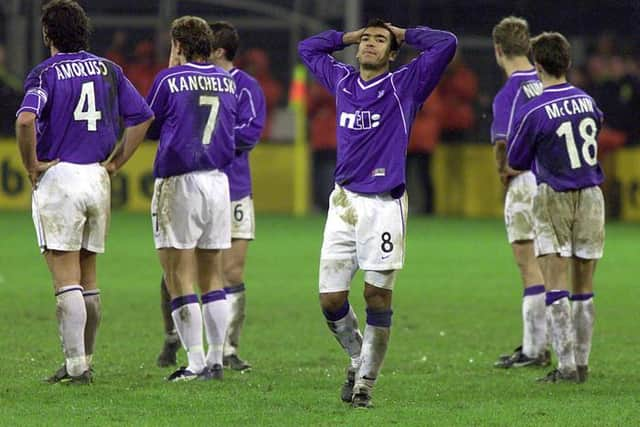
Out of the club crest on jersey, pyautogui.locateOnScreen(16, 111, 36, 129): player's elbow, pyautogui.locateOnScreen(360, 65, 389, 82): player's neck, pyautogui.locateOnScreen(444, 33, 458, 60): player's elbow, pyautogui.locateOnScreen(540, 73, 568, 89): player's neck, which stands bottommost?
pyautogui.locateOnScreen(16, 111, 36, 129): player's elbow

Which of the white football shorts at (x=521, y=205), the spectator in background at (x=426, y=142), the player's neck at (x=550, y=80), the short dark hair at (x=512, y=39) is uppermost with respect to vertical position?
the short dark hair at (x=512, y=39)

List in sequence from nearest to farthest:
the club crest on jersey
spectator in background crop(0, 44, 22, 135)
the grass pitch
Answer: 1. the grass pitch
2. the club crest on jersey
3. spectator in background crop(0, 44, 22, 135)

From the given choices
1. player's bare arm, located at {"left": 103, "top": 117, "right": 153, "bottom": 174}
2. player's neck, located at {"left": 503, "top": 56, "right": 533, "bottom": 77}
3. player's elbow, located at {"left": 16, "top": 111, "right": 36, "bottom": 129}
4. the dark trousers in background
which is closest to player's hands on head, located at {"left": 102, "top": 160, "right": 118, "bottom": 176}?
player's bare arm, located at {"left": 103, "top": 117, "right": 153, "bottom": 174}

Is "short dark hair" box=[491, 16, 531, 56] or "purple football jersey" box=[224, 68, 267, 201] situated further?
"short dark hair" box=[491, 16, 531, 56]

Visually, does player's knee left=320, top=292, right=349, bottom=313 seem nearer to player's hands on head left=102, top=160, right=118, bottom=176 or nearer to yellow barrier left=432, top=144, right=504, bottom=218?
player's hands on head left=102, top=160, right=118, bottom=176

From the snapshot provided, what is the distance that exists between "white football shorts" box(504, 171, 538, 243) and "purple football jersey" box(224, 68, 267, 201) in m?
1.81

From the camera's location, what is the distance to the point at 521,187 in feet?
36.4

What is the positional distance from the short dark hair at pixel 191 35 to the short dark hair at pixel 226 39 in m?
0.84

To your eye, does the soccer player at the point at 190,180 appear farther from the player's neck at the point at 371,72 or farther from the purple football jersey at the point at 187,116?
the player's neck at the point at 371,72

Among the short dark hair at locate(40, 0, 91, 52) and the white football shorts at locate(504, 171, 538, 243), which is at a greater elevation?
the short dark hair at locate(40, 0, 91, 52)

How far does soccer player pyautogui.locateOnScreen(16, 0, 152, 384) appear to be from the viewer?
9430 millimetres

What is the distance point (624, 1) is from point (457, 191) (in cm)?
437

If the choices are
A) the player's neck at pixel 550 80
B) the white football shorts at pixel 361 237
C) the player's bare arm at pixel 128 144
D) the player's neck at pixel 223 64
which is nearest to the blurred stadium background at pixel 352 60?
the player's neck at pixel 223 64

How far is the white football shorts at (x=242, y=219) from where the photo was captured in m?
11.1
